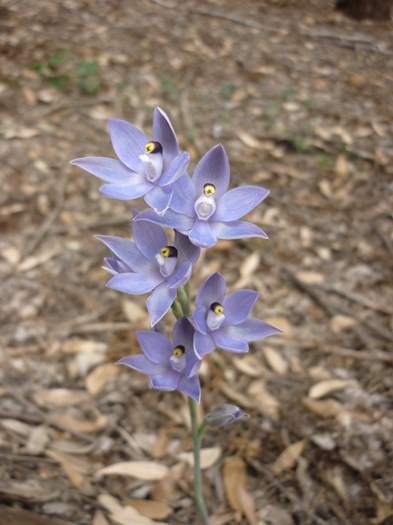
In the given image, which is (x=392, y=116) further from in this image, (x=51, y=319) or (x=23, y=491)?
(x=23, y=491)

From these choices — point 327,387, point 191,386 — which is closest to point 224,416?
point 191,386

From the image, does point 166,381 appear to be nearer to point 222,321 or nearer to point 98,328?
point 222,321

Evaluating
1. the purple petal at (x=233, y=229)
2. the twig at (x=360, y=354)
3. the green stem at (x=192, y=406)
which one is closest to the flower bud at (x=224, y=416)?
the green stem at (x=192, y=406)

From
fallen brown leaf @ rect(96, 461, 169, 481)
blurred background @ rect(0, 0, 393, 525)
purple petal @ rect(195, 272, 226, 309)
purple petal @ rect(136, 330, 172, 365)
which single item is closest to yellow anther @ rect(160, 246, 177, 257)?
purple petal @ rect(195, 272, 226, 309)

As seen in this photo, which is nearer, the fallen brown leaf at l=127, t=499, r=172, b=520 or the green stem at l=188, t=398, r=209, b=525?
the green stem at l=188, t=398, r=209, b=525

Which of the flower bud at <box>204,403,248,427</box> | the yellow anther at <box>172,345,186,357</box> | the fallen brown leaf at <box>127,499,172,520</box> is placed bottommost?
the fallen brown leaf at <box>127,499,172,520</box>

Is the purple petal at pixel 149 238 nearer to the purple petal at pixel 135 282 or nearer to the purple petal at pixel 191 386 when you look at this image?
the purple petal at pixel 135 282

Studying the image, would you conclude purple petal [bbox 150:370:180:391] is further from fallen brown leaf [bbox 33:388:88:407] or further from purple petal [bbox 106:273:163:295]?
fallen brown leaf [bbox 33:388:88:407]
